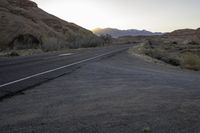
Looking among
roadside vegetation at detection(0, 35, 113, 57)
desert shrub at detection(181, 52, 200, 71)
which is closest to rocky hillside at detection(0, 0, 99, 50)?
roadside vegetation at detection(0, 35, 113, 57)

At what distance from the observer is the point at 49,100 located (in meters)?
6.81

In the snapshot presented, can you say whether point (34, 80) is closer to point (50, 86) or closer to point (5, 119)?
point (50, 86)

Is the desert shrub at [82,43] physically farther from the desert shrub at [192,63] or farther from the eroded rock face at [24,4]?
the desert shrub at [192,63]

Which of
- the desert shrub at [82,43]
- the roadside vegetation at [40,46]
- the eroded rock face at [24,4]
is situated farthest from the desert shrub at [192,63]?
the eroded rock face at [24,4]

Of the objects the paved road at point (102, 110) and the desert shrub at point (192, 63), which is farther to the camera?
the desert shrub at point (192, 63)

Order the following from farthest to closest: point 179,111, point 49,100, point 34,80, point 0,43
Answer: point 0,43, point 34,80, point 49,100, point 179,111

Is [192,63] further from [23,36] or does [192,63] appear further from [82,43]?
[82,43]

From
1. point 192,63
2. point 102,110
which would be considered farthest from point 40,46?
point 102,110

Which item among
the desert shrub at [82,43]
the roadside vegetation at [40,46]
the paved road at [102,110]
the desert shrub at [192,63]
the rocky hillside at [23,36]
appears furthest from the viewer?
the desert shrub at [82,43]

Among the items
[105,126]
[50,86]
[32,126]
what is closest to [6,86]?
[50,86]

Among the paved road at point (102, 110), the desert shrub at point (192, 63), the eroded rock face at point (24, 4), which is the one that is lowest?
the desert shrub at point (192, 63)

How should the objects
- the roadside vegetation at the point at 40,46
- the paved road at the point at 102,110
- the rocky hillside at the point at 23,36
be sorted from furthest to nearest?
the rocky hillside at the point at 23,36
the roadside vegetation at the point at 40,46
the paved road at the point at 102,110

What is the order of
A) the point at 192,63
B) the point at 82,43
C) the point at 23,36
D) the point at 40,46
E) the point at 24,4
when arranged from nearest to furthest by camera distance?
the point at 192,63, the point at 40,46, the point at 23,36, the point at 82,43, the point at 24,4

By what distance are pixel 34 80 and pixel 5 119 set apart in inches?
195
